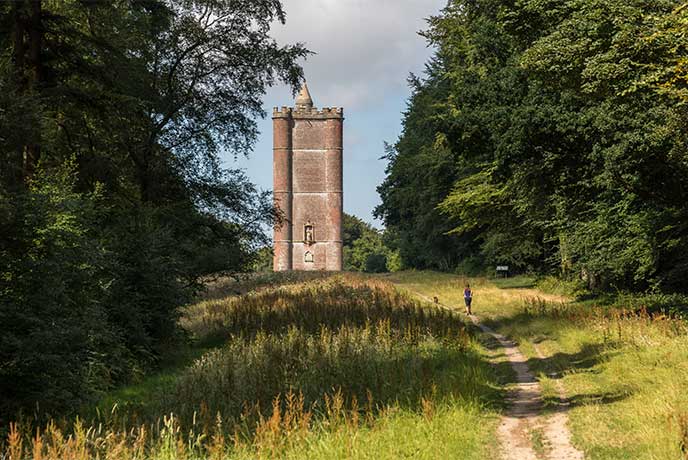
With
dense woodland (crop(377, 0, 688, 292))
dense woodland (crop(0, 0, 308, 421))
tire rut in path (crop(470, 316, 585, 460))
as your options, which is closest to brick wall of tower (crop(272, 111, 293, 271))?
dense woodland (crop(377, 0, 688, 292))

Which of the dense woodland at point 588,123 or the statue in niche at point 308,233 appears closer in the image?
the dense woodland at point 588,123

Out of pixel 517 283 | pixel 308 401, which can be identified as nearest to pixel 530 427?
pixel 308 401

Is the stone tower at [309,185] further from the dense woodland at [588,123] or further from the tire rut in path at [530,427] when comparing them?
the tire rut in path at [530,427]

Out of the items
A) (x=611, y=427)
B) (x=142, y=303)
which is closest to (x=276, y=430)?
(x=611, y=427)

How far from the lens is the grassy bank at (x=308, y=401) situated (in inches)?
290

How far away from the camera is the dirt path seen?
8.03 metres

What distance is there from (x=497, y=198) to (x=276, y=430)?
2762 cm

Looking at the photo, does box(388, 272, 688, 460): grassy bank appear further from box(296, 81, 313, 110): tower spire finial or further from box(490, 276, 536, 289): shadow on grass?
box(296, 81, 313, 110): tower spire finial

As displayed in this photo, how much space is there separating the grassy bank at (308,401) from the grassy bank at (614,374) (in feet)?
4.02

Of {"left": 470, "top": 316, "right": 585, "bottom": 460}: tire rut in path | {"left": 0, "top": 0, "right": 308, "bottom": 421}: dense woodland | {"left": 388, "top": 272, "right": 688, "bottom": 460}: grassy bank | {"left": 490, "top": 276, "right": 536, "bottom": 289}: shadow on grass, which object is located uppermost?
{"left": 0, "top": 0, "right": 308, "bottom": 421}: dense woodland

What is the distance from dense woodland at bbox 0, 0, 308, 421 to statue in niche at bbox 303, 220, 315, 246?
5338 cm

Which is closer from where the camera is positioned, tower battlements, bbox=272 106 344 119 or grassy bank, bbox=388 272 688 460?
grassy bank, bbox=388 272 688 460

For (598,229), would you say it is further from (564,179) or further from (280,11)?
(280,11)

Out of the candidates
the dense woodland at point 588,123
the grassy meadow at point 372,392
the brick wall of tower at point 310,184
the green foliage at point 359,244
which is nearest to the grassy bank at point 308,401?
the grassy meadow at point 372,392
